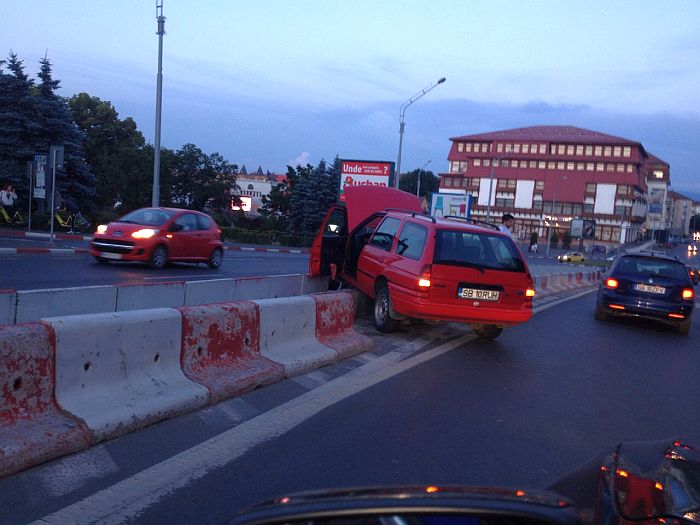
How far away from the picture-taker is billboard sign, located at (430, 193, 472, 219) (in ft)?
118

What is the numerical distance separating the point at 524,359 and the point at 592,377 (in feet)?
3.76

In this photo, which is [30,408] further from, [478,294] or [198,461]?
[478,294]

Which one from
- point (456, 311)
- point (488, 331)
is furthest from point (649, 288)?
point (456, 311)

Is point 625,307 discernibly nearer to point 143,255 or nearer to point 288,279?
point 288,279

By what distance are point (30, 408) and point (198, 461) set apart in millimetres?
1151

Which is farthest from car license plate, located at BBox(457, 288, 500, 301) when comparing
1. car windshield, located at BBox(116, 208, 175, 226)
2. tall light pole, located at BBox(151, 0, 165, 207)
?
tall light pole, located at BBox(151, 0, 165, 207)

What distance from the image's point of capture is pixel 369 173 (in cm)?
3447

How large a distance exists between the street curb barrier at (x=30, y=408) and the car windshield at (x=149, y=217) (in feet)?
42.4

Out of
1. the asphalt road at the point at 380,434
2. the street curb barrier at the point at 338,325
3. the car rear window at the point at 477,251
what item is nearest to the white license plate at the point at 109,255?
the street curb barrier at the point at 338,325

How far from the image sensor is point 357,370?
7.91 m

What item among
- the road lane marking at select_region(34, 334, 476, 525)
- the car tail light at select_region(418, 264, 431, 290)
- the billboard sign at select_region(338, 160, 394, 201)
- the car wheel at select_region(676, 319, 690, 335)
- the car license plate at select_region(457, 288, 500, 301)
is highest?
the billboard sign at select_region(338, 160, 394, 201)

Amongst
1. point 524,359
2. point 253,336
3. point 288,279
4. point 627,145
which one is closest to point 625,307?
point 524,359

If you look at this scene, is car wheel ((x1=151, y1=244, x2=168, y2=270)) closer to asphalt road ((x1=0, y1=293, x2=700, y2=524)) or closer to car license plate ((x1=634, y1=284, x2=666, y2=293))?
asphalt road ((x1=0, y1=293, x2=700, y2=524))

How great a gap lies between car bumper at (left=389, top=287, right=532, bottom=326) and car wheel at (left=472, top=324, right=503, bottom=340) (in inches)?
38.2
